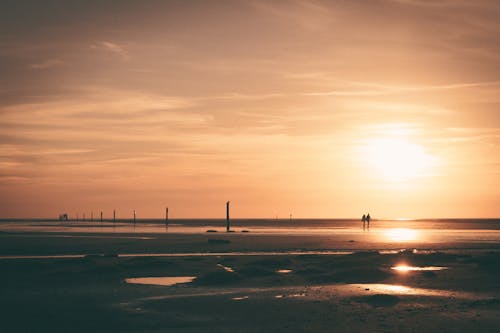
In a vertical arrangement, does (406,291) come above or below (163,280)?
below

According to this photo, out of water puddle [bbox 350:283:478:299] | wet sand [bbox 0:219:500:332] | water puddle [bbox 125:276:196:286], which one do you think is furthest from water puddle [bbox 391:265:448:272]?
water puddle [bbox 125:276:196:286]

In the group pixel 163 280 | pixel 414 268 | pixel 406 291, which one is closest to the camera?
pixel 406 291

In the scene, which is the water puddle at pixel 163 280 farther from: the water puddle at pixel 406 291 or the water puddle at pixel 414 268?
the water puddle at pixel 414 268

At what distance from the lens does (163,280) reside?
32.1m

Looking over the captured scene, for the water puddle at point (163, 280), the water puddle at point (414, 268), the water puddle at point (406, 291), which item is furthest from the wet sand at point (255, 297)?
the water puddle at point (163, 280)

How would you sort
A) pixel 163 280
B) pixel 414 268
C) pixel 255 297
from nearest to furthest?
1. pixel 255 297
2. pixel 163 280
3. pixel 414 268

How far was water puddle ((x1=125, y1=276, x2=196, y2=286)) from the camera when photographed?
101 feet

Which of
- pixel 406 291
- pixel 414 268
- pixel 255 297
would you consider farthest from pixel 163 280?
pixel 414 268

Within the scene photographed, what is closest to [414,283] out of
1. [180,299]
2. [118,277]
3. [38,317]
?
[180,299]

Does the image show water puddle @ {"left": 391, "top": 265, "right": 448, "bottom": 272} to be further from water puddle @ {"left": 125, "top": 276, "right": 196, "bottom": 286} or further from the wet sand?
water puddle @ {"left": 125, "top": 276, "right": 196, "bottom": 286}

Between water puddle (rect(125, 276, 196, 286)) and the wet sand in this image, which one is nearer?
the wet sand

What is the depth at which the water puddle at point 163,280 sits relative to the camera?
30.8m

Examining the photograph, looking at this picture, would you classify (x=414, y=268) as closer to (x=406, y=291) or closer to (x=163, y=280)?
(x=406, y=291)

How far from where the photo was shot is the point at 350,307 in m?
23.1
